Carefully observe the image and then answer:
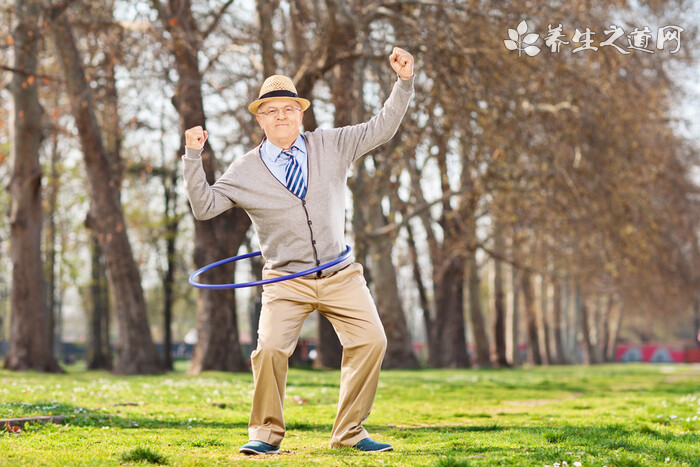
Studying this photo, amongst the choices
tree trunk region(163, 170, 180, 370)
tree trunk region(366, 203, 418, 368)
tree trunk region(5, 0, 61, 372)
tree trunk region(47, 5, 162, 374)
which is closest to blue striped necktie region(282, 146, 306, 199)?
tree trunk region(47, 5, 162, 374)

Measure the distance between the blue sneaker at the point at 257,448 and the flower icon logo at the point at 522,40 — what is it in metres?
9.26

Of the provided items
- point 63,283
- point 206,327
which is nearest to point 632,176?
point 206,327

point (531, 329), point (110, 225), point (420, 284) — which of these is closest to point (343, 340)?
point (110, 225)

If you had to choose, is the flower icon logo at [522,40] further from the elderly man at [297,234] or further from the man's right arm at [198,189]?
the man's right arm at [198,189]

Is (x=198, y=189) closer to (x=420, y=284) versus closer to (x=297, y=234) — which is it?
(x=297, y=234)

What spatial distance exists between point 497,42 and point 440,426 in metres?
8.25

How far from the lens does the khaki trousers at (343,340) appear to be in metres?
5.99

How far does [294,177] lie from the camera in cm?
608

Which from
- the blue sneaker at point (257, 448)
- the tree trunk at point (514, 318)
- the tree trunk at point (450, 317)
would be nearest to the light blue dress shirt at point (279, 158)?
the blue sneaker at point (257, 448)

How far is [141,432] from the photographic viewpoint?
286 inches

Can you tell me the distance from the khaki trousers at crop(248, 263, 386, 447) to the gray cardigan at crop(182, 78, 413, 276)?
16 centimetres

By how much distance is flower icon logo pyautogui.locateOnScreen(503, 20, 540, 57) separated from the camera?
14001mm

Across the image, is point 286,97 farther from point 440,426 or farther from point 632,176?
point 632,176

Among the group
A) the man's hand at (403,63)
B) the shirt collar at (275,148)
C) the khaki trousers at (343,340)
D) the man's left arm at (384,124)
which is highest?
the man's hand at (403,63)
